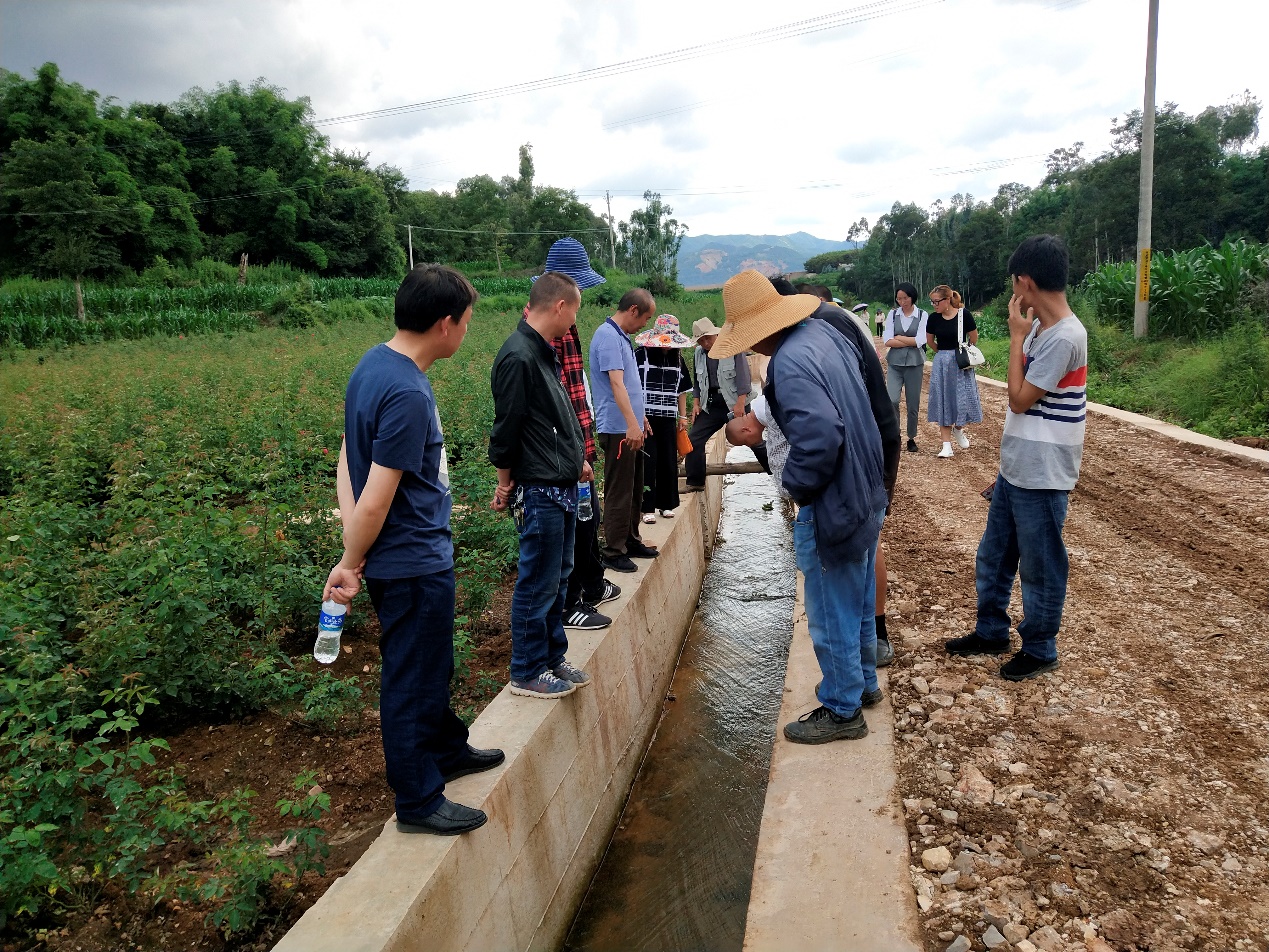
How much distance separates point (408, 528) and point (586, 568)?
88.5 inches

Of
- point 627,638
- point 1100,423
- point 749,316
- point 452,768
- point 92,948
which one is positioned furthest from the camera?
point 1100,423

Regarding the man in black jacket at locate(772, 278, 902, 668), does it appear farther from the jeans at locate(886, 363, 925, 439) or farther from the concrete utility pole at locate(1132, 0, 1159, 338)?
the concrete utility pole at locate(1132, 0, 1159, 338)

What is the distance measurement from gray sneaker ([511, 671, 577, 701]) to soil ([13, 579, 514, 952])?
374 millimetres

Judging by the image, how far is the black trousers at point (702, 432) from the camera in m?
Answer: 7.74

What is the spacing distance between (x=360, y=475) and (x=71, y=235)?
44.0 metres

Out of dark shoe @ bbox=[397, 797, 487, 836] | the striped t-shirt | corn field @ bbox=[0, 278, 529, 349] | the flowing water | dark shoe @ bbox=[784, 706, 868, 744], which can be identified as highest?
corn field @ bbox=[0, 278, 529, 349]

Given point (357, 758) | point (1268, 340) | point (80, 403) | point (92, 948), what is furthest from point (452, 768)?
point (1268, 340)

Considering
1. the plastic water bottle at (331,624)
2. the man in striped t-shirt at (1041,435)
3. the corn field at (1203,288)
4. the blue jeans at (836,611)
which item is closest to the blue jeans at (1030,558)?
the man in striped t-shirt at (1041,435)

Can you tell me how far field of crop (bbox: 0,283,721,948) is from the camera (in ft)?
8.07

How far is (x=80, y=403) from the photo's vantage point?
32.3 ft

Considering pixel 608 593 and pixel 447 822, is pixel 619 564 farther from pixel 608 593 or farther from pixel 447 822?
pixel 447 822

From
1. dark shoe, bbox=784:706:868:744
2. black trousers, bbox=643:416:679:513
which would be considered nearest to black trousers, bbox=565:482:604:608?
dark shoe, bbox=784:706:868:744

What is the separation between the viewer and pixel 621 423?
515cm

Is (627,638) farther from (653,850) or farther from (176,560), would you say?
(176,560)
